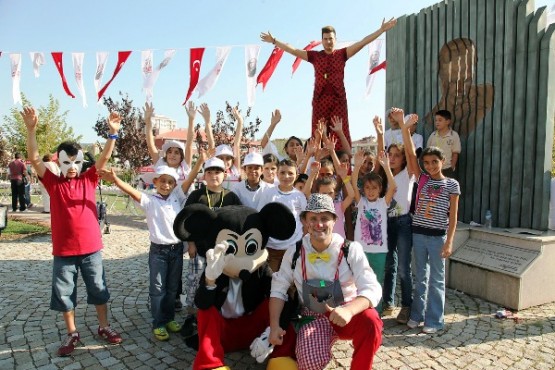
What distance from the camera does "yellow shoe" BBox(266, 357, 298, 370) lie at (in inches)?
116

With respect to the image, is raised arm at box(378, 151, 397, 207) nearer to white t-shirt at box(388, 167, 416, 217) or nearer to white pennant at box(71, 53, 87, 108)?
white t-shirt at box(388, 167, 416, 217)

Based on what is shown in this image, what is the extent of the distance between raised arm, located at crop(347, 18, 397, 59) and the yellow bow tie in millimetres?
3396

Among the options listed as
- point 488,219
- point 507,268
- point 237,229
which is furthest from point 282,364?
point 488,219

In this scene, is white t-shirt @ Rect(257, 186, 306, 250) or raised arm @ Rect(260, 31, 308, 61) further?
raised arm @ Rect(260, 31, 308, 61)

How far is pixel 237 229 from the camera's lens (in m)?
3.33

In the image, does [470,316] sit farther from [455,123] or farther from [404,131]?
[455,123]

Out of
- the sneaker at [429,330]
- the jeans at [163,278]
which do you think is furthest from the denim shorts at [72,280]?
the sneaker at [429,330]

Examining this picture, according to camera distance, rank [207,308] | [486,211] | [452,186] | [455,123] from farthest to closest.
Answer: [455,123], [486,211], [452,186], [207,308]

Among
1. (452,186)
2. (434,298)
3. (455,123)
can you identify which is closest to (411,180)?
(452,186)

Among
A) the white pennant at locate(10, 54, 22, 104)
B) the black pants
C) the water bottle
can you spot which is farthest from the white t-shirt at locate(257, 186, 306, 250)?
the black pants

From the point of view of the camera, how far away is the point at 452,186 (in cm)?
397

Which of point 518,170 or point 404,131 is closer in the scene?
point 404,131

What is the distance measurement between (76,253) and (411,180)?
3399 mm

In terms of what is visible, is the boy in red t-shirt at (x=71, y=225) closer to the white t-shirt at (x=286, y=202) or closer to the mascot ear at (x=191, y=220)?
the mascot ear at (x=191, y=220)
